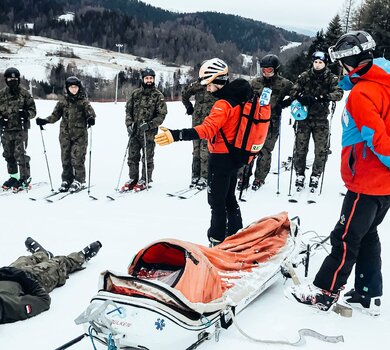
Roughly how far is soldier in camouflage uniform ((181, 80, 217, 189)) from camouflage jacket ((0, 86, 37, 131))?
8.45 feet

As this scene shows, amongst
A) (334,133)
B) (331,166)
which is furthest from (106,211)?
(334,133)

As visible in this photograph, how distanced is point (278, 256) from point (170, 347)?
1.32m

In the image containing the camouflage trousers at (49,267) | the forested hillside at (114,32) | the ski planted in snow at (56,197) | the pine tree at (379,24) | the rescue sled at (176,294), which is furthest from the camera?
the forested hillside at (114,32)

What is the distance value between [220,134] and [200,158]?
10.3ft

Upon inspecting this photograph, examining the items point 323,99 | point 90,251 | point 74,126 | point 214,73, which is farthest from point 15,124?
point 323,99

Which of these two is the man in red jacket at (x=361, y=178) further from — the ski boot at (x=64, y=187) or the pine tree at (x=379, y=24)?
the pine tree at (x=379, y=24)

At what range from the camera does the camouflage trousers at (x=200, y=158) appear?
697cm

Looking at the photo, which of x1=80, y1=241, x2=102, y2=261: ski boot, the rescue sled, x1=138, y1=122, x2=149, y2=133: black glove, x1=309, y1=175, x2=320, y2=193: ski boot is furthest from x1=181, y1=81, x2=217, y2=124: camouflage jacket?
the rescue sled

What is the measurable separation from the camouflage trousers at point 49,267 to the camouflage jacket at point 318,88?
4.16 meters

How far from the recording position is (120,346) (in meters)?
2.45

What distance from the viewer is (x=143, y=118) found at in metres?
6.99

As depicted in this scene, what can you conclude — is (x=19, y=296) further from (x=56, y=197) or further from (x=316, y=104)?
(x=316, y=104)

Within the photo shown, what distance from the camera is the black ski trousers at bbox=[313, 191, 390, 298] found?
2871mm

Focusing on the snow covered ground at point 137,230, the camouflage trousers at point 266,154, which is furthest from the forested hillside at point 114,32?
the camouflage trousers at point 266,154
